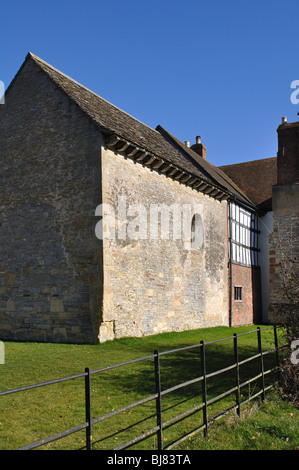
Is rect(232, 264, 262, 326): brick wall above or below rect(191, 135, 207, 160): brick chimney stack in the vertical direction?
below

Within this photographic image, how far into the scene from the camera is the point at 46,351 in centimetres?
1114

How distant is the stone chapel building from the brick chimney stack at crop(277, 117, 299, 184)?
8943 mm

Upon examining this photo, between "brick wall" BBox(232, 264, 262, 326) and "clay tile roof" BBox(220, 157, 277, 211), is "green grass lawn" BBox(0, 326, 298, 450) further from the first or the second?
"clay tile roof" BBox(220, 157, 277, 211)

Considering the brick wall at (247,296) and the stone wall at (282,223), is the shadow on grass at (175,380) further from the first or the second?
the stone wall at (282,223)

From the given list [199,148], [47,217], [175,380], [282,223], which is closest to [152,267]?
[47,217]

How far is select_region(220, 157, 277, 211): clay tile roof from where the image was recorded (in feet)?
88.3

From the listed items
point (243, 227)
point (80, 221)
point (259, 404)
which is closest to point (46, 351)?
point (80, 221)

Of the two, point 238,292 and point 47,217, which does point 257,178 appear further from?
point 47,217

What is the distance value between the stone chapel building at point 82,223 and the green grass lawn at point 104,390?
125cm

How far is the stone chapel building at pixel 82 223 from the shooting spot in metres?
12.8

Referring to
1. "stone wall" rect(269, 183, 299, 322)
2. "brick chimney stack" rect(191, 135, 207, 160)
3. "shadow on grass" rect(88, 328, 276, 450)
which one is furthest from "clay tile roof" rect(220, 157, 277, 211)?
"shadow on grass" rect(88, 328, 276, 450)

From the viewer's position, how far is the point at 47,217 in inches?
539

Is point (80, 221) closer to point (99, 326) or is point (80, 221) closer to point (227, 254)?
point (99, 326)
